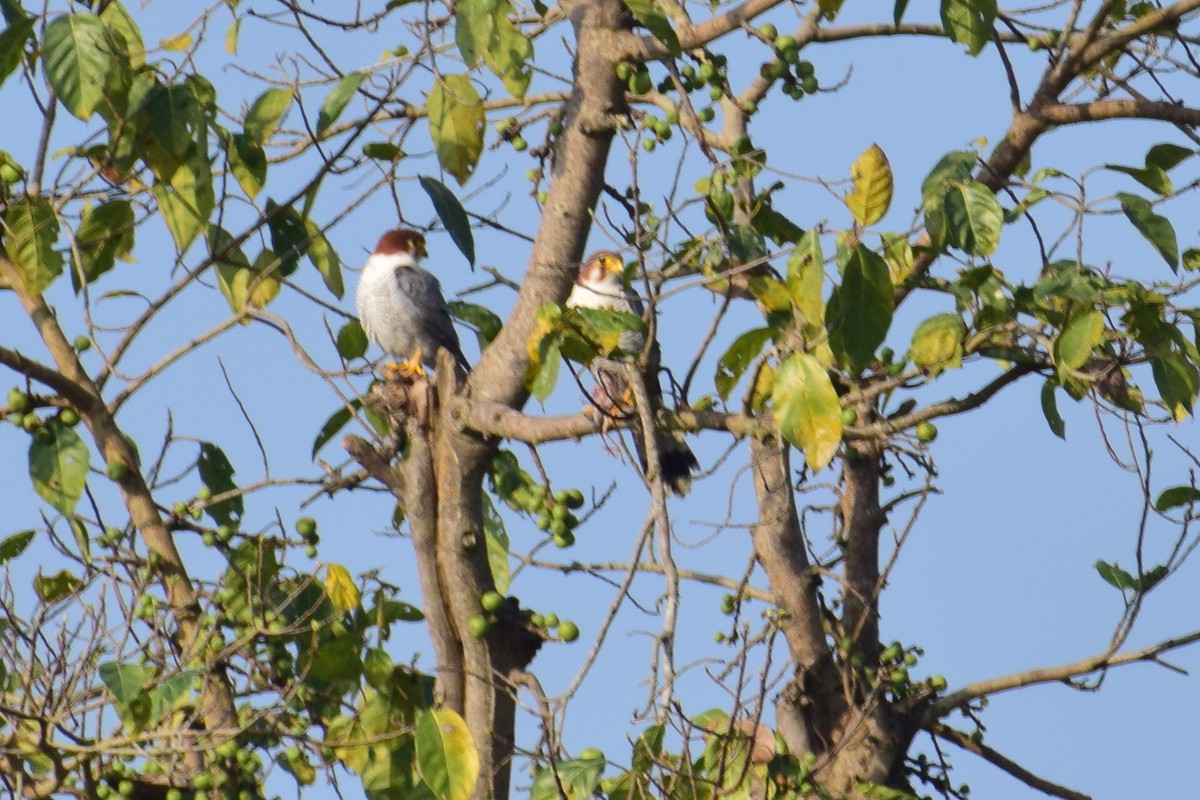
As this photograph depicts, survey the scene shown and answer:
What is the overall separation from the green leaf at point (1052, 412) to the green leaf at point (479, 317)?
148cm

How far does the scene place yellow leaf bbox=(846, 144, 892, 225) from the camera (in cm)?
263

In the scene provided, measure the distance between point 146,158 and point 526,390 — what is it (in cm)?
105

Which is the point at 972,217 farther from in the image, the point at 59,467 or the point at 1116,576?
the point at 59,467

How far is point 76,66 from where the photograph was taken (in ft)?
9.97

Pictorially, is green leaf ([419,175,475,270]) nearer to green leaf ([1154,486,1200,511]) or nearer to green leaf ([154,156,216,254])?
green leaf ([154,156,216,254])

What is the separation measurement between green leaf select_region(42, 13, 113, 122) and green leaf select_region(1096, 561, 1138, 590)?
2.71 metres

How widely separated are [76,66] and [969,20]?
6.11ft

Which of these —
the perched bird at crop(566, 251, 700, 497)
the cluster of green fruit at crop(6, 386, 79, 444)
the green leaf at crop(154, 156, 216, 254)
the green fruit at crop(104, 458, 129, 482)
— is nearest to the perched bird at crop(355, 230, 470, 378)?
the perched bird at crop(566, 251, 700, 497)

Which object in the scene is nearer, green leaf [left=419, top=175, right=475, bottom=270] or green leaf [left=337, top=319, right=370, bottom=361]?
green leaf [left=419, top=175, right=475, bottom=270]

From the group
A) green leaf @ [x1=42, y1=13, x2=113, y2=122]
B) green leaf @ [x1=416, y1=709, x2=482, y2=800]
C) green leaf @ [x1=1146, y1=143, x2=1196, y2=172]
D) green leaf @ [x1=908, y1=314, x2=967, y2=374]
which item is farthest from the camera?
green leaf @ [x1=1146, y1=143, x2=1196, y2=172]

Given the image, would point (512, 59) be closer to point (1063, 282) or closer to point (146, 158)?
point (146, 158)

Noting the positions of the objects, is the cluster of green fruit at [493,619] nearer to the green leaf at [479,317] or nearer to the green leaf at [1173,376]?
the green leaf at [479,317]

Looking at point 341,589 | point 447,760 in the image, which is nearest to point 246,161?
point 341,589

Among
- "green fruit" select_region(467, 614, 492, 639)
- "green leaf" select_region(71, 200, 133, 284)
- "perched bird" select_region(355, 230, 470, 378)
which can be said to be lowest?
"green fruit" select_region(467, 614, 492, 639)
